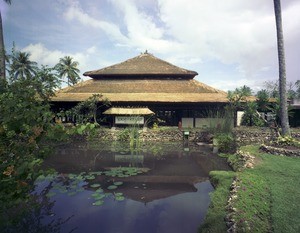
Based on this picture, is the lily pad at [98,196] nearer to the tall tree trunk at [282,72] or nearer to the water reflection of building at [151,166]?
the water reflection of building at [151,166]

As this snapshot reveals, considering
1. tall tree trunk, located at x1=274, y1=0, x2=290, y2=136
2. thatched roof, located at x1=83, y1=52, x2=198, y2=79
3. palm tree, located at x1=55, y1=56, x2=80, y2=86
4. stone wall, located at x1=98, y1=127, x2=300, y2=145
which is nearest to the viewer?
tall tree trunk, located at x1=274, y1=0, x2=290, y2=136

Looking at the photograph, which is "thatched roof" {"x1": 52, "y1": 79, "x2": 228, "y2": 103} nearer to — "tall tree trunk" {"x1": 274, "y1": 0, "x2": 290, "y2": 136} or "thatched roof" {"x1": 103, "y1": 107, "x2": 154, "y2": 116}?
"thatched roof" {"x1": 103, "y1": 107, "x2": 154, "y2": 116}

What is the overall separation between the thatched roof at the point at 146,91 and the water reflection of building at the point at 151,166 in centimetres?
592

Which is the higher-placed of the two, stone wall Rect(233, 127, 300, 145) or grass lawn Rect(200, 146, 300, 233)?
stone wall Rect(233, 127, 300, 145)

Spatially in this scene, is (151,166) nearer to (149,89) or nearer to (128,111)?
(128,111)

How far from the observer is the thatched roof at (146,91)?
19.1 meters

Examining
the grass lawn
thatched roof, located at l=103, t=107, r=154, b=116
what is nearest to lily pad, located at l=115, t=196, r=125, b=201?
the grass lawn

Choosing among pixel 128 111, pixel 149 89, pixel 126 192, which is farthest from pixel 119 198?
pixel 149 89

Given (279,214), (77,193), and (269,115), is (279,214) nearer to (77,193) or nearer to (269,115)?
(77,193)

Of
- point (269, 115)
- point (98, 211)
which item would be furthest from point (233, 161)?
point (269, 115)

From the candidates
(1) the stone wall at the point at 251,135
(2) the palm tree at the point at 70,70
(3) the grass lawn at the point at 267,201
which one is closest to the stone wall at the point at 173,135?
(1) the stone wall at the point at 251,135

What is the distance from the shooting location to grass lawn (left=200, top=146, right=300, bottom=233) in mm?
4852

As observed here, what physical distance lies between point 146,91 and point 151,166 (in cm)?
1152

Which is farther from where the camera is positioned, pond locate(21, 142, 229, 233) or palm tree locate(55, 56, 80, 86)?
palm tree locate(55, 56, 80, 86)
